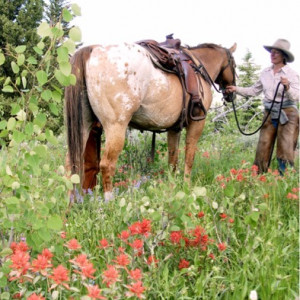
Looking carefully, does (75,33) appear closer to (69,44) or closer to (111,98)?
(69,44)

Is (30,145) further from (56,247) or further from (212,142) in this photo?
(212,142)

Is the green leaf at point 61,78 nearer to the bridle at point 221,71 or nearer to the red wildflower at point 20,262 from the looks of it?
the red wildflower at point 20,262

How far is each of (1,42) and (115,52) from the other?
17574mm

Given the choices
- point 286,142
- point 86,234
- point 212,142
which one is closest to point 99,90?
point 86,234

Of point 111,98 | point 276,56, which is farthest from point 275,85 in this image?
point 111,98

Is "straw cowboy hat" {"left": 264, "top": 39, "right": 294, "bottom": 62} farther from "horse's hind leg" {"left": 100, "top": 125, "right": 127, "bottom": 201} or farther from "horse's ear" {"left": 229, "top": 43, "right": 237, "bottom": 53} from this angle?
"horse's hind leg" {"left": 100, "top": 125, "right": 127, "bottom": 201}

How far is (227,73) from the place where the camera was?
632 cm

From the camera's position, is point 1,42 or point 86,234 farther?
point 1,42

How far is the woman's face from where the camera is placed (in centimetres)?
539

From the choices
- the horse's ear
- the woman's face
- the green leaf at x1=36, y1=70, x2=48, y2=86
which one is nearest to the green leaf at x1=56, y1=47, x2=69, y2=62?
the green leaf at x1=36, y1=70, x2=48, y2=86

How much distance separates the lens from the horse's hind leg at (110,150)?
4.13 m

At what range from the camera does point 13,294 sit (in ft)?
6.30

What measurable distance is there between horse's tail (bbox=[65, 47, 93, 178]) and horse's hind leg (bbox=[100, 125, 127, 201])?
280 millimetres

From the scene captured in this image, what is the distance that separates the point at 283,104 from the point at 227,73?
4.03ft
